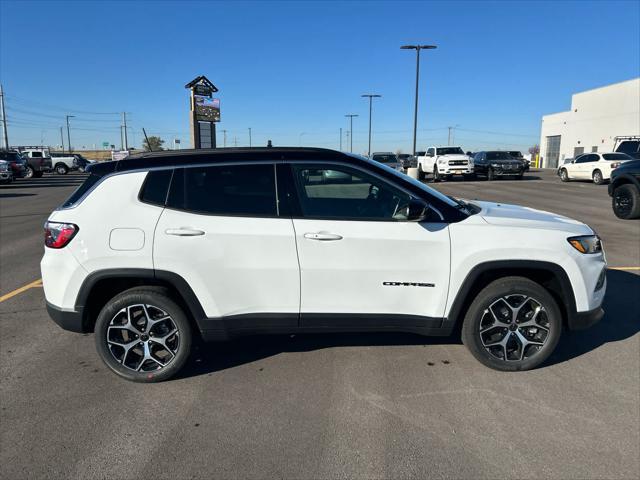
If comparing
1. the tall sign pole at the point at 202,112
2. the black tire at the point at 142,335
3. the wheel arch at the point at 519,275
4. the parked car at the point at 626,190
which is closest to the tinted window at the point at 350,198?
the wheel arch at the point at 519,275

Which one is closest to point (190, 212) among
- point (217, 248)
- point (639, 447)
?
point (217, 248)

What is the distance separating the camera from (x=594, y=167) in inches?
985

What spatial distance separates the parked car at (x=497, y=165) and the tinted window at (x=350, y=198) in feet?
87.2

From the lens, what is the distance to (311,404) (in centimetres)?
318

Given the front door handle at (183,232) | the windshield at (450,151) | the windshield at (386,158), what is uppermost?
the windshield at (450,151)

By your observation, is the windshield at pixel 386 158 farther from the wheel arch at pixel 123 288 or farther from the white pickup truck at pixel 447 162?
the wheel arch at pixel 123 288

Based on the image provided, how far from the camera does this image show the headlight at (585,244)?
136 inches

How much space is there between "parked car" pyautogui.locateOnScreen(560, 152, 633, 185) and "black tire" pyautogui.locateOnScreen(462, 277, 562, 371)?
23.0m

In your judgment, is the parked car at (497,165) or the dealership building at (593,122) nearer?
the parked car at (497,165)

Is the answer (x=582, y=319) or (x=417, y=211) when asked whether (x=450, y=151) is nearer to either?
(x=582, y=319)

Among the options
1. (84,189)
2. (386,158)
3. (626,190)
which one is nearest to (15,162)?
(386,158)

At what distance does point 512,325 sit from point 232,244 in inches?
87.2

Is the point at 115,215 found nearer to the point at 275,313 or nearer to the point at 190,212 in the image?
the point at 190,212

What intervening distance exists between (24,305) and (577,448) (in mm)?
5630
